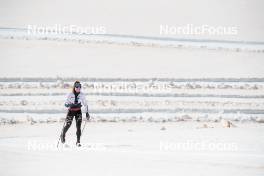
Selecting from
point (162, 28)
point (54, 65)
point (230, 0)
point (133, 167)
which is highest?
point (230, 0)

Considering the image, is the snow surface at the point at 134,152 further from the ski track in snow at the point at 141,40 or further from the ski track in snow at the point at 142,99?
the ski track in snow at the point at 141,40

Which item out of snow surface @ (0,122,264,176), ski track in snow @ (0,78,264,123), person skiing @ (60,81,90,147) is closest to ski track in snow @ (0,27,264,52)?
ski track in snow @ (0,78,264,123)

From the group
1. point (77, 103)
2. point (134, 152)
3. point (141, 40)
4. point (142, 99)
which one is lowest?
point (134, 152)

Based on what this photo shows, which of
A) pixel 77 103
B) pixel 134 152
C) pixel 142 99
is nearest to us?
pixel 134 152

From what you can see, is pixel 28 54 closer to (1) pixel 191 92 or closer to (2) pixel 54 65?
(2) pixel 54 65

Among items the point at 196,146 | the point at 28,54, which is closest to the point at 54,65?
the point at 28,54

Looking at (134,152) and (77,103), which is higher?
(77,103)

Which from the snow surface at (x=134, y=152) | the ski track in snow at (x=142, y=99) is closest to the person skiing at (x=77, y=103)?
the snow surface at (x=134, y=152)

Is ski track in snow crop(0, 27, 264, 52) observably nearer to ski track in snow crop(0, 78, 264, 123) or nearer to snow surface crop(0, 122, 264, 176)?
ski track in snow crop(0, 78, 264, 123)

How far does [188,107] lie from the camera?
1096 inches

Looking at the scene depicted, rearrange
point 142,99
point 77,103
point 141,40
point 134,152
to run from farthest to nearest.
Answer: point 141,40
point 142,99
point 77,103
point 134,152

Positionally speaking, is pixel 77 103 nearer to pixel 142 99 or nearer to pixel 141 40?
pixel 142 99

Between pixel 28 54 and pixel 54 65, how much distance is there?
338cm

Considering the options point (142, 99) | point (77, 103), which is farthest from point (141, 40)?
point (77, 103)
